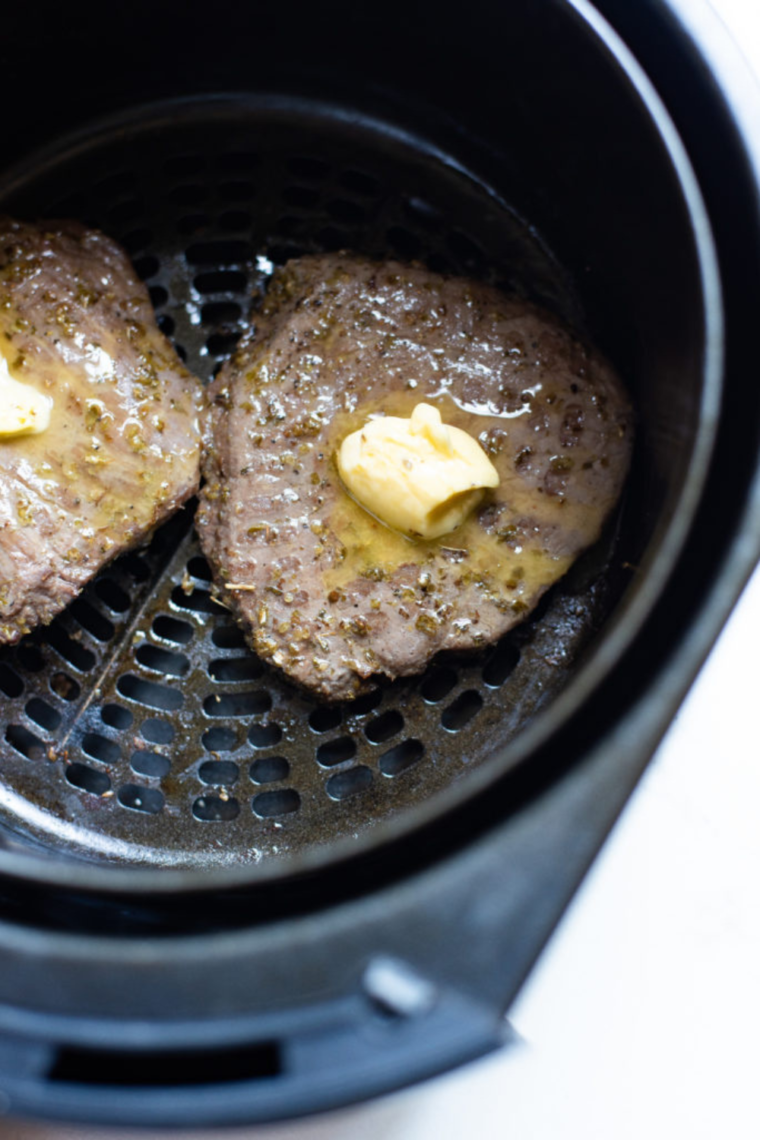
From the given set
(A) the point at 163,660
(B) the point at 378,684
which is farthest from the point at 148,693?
(B) the point at 378,684

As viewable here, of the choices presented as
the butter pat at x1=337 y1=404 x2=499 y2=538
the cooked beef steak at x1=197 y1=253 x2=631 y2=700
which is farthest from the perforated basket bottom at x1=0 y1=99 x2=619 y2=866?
the butter pat at x1=337 y1=404 x2=499 y2=538

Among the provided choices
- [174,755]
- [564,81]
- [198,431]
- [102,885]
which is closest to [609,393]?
[564,81]

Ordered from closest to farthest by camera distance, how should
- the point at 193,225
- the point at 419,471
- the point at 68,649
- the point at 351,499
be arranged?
the point at 419,471, the point at 351,499, the point at 68,649, the point at 193,225

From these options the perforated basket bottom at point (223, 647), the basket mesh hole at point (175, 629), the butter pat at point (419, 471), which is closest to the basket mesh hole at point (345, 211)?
the perforated basket bottom at point (223, 647)

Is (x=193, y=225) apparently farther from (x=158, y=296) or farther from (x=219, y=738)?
(x=219, y=738)

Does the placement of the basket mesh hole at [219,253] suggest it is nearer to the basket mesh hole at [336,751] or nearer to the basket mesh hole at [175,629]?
the basket mesh hole at [175,629]

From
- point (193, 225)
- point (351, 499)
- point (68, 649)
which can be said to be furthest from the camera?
point (193, 225)
